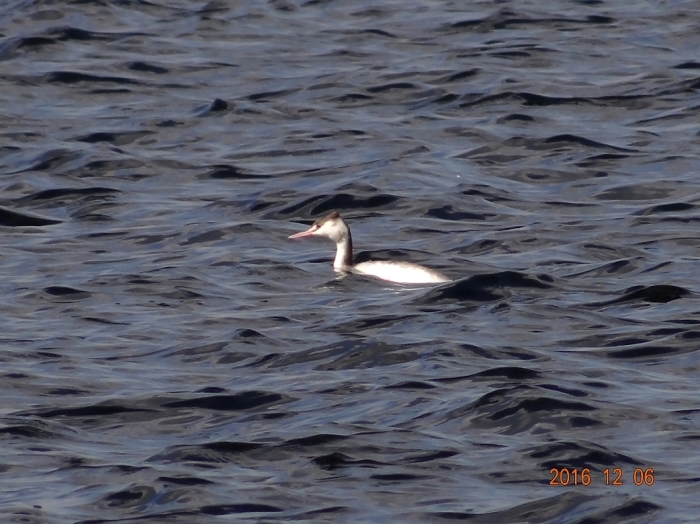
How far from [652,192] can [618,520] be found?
29.6 feet

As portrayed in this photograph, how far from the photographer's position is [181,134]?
1984 cm

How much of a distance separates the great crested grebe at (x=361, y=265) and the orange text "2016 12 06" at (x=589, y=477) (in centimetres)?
467

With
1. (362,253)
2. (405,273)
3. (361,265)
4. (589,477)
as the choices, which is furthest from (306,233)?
(589,477)

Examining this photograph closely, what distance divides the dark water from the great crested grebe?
0.19m

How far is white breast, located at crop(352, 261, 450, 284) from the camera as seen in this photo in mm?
13680

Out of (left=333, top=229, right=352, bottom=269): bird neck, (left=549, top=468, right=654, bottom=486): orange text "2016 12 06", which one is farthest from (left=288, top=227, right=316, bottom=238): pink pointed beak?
(left=549, top=468, right=654, bottom=486): orange text "2016 12 06"

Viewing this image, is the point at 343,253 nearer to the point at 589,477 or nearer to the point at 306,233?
the point at 306,233

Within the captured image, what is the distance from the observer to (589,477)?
352 inches

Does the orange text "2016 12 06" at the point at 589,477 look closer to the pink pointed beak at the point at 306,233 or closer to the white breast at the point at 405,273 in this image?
the white breast at the point at 405,273

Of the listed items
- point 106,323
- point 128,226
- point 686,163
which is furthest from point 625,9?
point 106,323

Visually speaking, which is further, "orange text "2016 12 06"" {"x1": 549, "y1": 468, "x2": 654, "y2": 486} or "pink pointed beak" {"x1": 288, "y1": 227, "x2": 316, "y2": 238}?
"pink pointed beak" {"x1": 288, "y1": 227, "x2": 316, "y2": 238}

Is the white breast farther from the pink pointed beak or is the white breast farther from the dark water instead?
the pink pointed beak

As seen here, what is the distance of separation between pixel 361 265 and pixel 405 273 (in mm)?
707

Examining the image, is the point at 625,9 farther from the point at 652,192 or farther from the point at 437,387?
the point at 437,387
